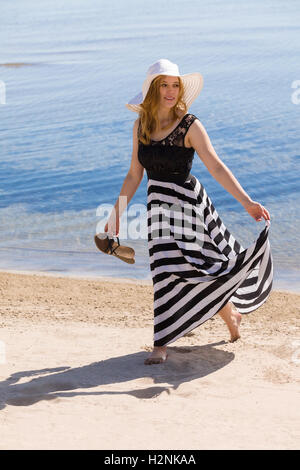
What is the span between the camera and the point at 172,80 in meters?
4.70

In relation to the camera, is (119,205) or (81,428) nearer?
(81,428)

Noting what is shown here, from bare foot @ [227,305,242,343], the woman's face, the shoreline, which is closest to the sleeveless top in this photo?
the woman's face

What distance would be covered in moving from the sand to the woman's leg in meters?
0.08

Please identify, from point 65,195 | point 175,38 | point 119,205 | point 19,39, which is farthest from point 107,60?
point 119,205

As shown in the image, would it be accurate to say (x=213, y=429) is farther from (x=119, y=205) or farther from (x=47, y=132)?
(x=47, y=132)

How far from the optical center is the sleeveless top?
470cm

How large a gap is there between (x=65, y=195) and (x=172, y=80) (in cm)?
683

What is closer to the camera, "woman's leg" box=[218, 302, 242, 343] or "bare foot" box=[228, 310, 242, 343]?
"woman's leg" box=[218, 302, 242, 343]

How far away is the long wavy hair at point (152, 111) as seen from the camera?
15.6ft

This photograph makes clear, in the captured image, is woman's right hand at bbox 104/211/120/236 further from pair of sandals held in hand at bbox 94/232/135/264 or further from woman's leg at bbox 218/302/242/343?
woman's leg at bbox 218/302/242/343

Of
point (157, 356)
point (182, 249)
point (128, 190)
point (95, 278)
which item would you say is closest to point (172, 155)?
point (128, 190)

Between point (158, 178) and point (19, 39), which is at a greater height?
point (19, 39)

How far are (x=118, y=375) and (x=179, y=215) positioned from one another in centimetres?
105

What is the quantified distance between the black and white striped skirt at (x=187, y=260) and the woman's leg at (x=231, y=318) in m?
0.42
